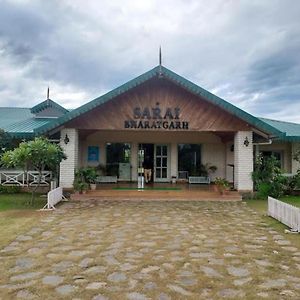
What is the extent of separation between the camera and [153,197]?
45.3 feet

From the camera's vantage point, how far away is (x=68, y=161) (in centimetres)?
1391

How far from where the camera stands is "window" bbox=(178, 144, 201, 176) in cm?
1908

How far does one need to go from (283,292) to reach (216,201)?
9.23 meters

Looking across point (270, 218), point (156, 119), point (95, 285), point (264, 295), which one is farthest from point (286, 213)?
point (156, 119)

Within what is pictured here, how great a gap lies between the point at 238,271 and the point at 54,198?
27.6 ft

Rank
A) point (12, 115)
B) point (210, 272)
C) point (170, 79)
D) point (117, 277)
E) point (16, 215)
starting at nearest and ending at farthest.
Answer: point (117, 277) < point (210, 272) < point (16, 215) < point (170, 79) < point (12, 115)

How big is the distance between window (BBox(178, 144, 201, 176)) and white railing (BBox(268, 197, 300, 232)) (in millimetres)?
9048

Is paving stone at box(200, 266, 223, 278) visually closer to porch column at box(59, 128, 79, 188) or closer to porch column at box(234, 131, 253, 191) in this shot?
porch column at box(234, 131, 253, 191)

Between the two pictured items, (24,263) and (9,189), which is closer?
(24,263)

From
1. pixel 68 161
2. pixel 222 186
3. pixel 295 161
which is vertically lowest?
pixel 222 186

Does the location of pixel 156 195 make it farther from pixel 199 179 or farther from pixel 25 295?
pixel 25 295

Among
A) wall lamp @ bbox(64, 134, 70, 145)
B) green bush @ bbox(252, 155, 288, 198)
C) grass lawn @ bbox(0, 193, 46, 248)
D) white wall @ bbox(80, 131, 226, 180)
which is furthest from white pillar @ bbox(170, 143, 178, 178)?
grass lawn @ bbox(0, 193, 46, 248)

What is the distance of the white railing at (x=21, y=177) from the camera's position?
15.1m

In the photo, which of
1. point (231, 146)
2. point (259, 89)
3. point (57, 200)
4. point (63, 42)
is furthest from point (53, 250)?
point (259, 89)
